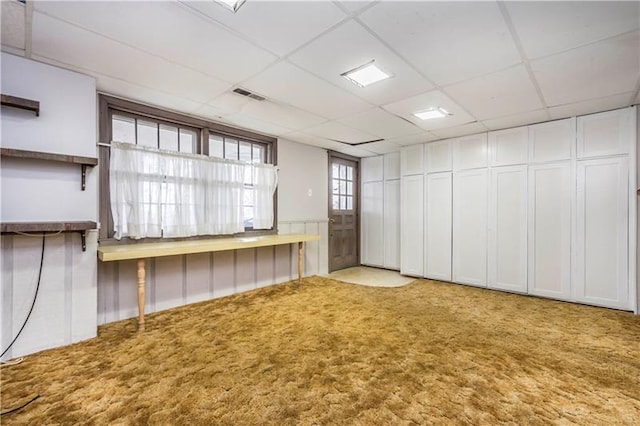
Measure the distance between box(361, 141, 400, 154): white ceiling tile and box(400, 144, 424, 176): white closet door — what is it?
209 millimetres

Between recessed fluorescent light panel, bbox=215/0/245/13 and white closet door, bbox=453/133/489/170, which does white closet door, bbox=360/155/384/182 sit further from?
recessed fluorescent light panel, bbox=215/0/245/13

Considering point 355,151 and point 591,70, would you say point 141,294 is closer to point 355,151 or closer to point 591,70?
point 355,151

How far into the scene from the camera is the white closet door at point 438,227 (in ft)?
16.4

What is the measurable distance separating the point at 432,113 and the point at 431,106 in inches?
11.5

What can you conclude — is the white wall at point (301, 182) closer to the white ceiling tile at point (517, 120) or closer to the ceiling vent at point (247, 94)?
the ceiling vent at point (247, 94)

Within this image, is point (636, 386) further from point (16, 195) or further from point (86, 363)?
point (16, 195)

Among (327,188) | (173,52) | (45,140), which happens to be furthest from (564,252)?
(45,140)

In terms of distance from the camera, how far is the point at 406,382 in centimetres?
203

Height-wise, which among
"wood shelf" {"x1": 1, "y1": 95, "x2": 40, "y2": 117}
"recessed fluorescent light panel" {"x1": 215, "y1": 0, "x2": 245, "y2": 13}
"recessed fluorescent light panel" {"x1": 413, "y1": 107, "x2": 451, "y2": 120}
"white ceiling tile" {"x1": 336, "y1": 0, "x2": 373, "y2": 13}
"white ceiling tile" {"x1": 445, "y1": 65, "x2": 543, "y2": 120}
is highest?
"recessed fluorescent light panel" {"x1": 215, "y1": 0, "x2": 245, "y2": 13}

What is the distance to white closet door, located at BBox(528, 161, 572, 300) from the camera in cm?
392

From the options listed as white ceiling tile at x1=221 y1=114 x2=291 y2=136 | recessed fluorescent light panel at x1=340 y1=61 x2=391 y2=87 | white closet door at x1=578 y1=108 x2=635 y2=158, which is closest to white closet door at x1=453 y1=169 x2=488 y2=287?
white closet door at x1=578 y1=108 x2=635 y2=158

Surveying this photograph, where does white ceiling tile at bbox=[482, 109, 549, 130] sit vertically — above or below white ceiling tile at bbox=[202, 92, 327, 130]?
below

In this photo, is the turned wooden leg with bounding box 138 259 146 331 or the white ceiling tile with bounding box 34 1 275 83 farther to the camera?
the turned wooden leg with bounding box 138 259 146 331

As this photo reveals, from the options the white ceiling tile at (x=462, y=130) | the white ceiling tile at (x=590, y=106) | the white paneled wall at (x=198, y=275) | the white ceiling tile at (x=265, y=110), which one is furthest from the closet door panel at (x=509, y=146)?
the white paneled wall at (x=198, y=275)
